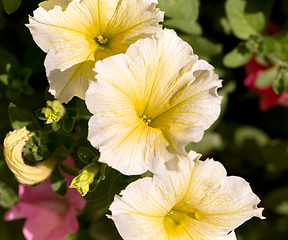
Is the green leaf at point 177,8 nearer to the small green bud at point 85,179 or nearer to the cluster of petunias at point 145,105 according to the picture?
the cluster of petunias at point 145,105

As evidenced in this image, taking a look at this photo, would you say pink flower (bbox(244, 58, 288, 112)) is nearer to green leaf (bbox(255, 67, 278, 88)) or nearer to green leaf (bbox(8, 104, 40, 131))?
green leaf (bbox(255, 67, 278, 88))

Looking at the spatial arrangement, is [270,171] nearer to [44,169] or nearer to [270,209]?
[270,209]

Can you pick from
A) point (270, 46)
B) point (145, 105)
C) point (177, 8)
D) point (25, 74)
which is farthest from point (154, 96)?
point (270, 46)

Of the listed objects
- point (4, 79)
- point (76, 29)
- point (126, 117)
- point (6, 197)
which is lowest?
point (6, 197)

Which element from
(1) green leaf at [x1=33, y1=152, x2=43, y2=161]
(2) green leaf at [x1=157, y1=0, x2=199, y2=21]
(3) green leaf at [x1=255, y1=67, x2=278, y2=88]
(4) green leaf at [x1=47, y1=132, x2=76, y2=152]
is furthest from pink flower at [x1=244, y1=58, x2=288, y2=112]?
(1) green leaf at [x1=33, y1=152, x2=43, y2=161]

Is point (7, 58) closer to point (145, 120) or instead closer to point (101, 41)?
point (101, 41)

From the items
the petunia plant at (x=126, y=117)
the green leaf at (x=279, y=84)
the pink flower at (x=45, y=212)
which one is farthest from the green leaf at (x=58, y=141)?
the green leaf at (x=279, y=84)

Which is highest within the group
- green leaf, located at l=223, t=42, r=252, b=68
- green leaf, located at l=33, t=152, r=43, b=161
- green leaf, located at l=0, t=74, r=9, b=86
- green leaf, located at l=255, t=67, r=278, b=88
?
green leaf, located at l=223, t=42, r=252, b=68
